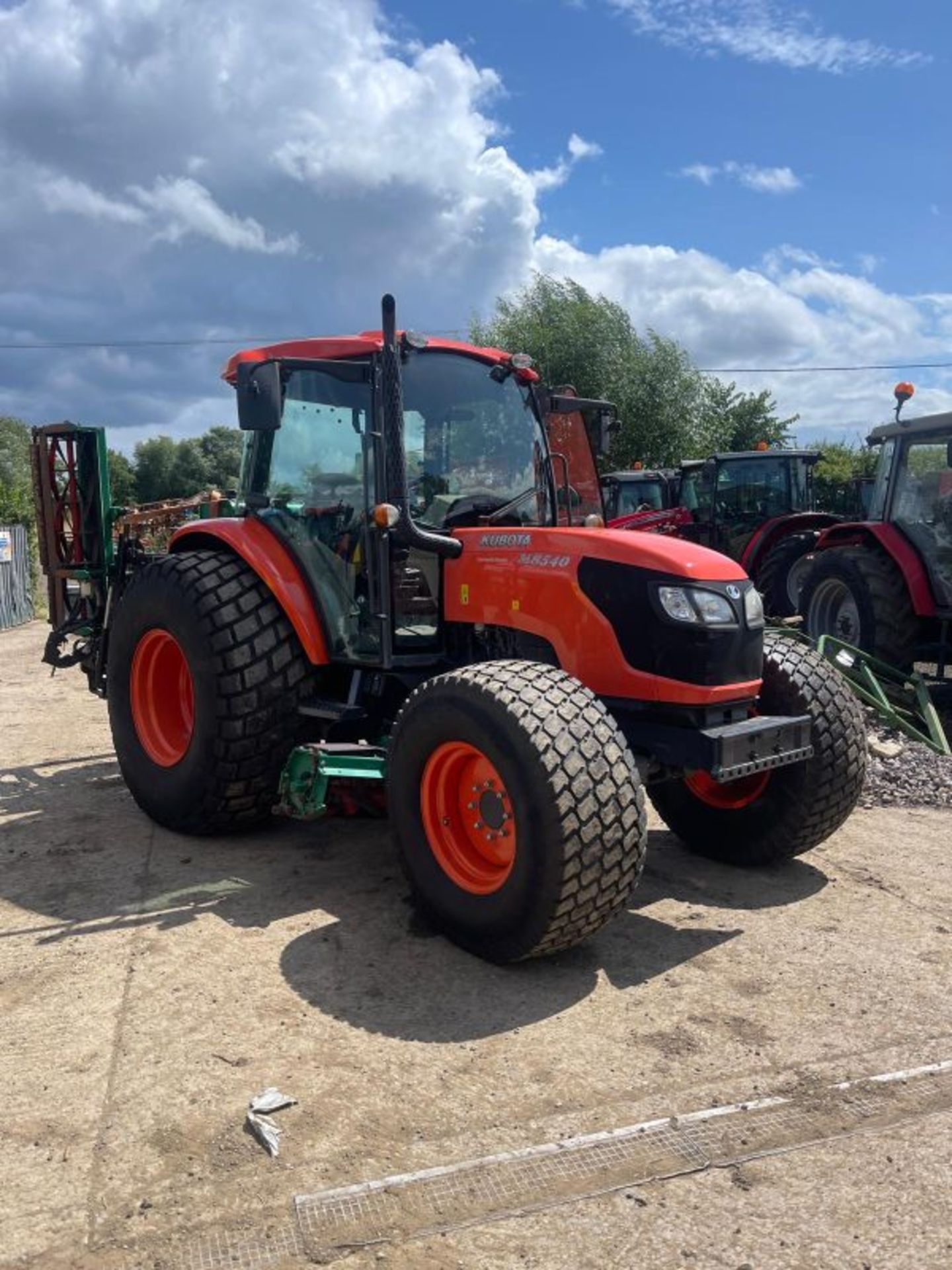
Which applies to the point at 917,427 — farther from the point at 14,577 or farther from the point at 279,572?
the point at 14,577

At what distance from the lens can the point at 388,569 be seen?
445 centimetres

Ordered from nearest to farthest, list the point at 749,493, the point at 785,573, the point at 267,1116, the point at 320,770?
the point at 267,1116, the point at 320,770, the point at 785,573, the point at 749,493

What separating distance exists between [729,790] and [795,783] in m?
0.39

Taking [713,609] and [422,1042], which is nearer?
[422,1042]

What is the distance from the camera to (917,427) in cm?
826

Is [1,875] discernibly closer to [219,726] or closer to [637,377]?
[219,726]

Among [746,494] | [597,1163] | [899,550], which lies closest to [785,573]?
[746,494]

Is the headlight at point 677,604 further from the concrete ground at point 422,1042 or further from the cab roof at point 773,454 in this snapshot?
the cab roof at point 773,454

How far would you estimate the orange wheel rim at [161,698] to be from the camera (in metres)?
5.34

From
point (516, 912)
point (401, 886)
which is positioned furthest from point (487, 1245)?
point (401, 886)

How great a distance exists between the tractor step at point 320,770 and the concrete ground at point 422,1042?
38 centimetres

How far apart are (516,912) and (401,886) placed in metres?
1.10

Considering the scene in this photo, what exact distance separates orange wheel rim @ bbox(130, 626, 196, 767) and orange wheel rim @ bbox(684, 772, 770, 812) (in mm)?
2499

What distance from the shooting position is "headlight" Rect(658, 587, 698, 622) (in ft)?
12.4
